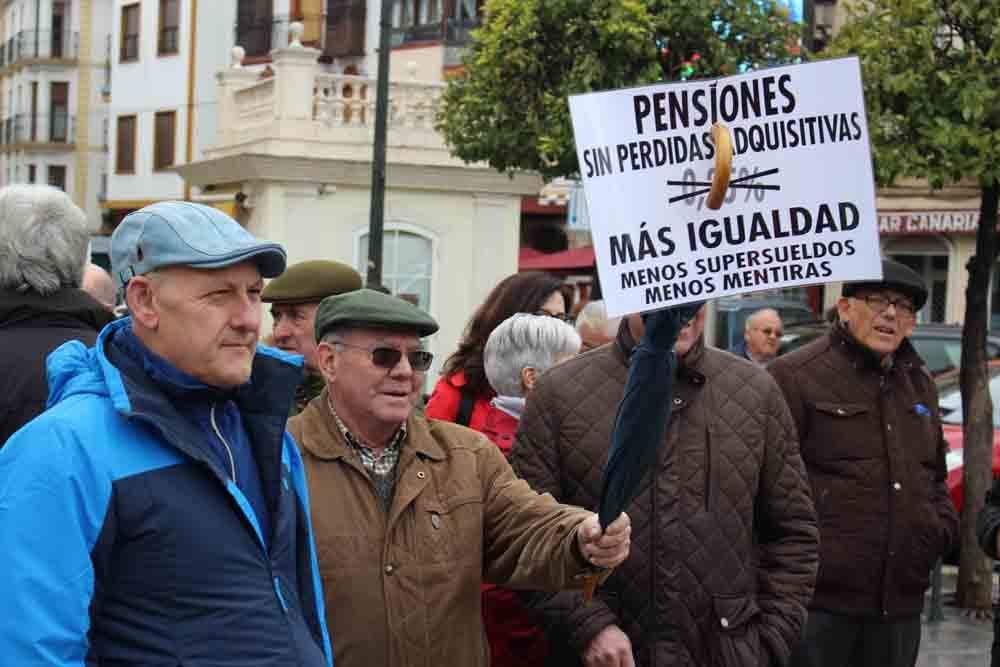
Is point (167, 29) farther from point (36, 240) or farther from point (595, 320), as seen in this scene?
point (36, 240)

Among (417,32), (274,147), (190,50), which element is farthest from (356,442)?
(190,50)

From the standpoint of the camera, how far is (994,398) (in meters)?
12.4

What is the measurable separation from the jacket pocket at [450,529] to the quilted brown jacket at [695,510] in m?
0.75

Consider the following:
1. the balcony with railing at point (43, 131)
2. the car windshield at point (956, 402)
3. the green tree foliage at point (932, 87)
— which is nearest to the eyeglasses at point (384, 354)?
the green tree foliage at point (932, 87)

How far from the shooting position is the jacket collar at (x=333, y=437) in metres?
4.00

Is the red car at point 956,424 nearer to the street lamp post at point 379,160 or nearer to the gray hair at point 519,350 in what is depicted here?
the street lamp post at point 379,160

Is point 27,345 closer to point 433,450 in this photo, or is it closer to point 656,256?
point 433,450

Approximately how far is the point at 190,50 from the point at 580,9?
1153 inches

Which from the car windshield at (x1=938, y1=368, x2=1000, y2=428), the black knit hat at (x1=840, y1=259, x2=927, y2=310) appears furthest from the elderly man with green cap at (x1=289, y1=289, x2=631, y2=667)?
the car windshield at (x1=938, y1=368, x2=1000, y2=428)

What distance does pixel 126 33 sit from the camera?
152 ft

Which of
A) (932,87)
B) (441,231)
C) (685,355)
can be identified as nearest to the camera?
(685,355)

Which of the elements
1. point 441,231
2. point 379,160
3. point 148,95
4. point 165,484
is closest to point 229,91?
point 441,231

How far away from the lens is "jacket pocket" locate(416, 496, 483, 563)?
3869 millimetres

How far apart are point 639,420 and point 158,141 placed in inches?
1686
